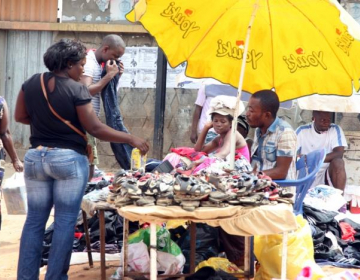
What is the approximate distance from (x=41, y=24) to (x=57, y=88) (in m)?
7.81

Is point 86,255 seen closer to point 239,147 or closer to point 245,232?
point 239,147

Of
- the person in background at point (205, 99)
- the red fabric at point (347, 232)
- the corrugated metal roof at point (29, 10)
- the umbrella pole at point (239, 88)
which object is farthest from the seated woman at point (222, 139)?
the corrugated metal roof at point (29, 10)

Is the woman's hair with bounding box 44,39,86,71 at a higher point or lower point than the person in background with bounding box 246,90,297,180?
higher

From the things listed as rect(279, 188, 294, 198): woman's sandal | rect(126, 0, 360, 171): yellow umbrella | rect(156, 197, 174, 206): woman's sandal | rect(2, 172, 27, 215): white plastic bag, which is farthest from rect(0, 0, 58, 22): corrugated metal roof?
rect(156, 197, 174, 206): woman's sandal

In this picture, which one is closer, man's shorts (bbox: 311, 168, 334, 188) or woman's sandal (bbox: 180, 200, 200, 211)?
woman's sandal (bbox: 180, 200, 200, 211)

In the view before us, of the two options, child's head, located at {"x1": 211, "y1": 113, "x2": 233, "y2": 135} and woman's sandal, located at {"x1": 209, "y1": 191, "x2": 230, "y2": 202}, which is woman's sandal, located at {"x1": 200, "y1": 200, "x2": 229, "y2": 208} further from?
child's head, located at {"x1": 211, "y1": 113, "x2": 233, "y2": 135}

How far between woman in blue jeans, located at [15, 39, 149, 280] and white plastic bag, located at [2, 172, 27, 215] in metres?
1.64

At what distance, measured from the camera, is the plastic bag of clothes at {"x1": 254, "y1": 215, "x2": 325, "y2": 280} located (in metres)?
5.61

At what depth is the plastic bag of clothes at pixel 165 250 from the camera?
18.3ft

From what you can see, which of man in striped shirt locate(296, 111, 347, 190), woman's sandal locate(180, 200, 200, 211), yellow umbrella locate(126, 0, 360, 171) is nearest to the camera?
woman's sandal locate(180, 200, 200, 211)

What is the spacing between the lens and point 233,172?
5.12 m

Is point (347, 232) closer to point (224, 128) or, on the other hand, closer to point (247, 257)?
point (224, 128)

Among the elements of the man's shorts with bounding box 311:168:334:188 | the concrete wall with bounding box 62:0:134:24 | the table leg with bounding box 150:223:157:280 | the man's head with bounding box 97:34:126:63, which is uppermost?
the concrete wall with bounding box 62:0:134:24

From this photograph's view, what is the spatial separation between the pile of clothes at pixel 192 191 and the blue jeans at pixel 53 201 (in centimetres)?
34
